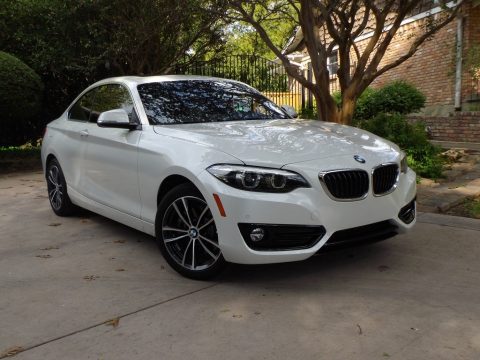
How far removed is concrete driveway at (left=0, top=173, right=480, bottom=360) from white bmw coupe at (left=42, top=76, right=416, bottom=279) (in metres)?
0.33

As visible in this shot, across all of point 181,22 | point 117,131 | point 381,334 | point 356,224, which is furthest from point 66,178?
point 181,22

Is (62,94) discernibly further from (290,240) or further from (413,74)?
(290,240)

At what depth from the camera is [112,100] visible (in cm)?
551

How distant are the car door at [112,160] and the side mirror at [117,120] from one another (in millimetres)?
92

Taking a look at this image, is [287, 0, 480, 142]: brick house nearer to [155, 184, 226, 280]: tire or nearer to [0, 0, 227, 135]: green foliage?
[0, 0, 227, 135]: green foliage

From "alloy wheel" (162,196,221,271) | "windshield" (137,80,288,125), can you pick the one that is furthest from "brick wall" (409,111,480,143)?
"alloy wheel" (162,196,221,271)

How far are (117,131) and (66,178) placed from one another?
54.7 inches

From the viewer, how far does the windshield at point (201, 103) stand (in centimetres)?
491

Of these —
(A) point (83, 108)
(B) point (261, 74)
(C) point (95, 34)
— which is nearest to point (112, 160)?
(A) point (83, 108)

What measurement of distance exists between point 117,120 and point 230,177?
146 cm

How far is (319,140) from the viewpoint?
4.23m

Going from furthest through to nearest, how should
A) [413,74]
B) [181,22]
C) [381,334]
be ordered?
[413,74]
[181,22]
[381,334]

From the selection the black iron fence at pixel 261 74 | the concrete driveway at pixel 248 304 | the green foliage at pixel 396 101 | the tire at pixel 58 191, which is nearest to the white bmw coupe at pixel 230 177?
the concrete driveway at pixel 248 304

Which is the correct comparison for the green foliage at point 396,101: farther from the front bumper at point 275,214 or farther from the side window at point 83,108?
the front bumper at point 275,214
